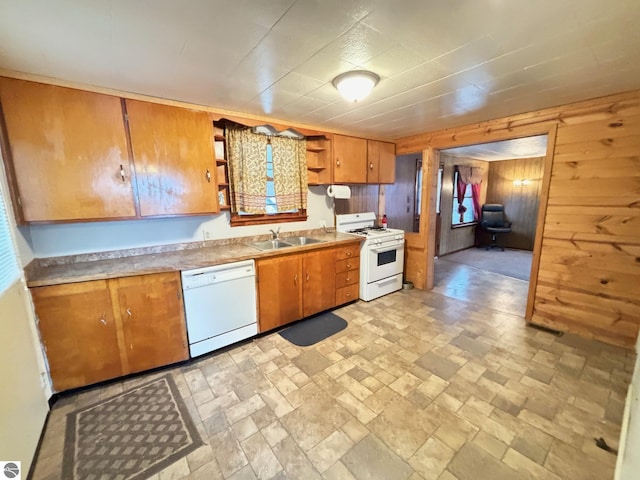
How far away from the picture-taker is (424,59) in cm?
165

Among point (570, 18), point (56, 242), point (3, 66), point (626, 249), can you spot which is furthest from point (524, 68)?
point (56, 242)

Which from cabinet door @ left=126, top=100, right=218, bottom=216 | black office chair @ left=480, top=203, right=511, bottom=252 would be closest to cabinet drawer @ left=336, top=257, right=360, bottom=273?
cabinet door @ left=126, top=100, right=218, bottom=216

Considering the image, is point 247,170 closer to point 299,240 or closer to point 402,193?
point 299,240

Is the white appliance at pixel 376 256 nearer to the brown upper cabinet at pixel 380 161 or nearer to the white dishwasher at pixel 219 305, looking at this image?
the brown upper cabinet at pixel 380 161

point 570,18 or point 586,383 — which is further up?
point 570,18

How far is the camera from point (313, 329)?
2912 mm

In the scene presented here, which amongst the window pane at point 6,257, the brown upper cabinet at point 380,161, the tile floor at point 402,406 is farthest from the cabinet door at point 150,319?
the brown upper cabinet at point 380,161

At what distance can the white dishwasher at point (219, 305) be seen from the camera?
7.50ft

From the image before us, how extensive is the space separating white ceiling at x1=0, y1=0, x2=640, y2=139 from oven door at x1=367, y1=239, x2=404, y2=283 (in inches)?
75.4

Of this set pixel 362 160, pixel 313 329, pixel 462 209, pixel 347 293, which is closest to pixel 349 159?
pixel 362 160

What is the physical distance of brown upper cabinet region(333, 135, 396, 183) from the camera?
11.7 ft

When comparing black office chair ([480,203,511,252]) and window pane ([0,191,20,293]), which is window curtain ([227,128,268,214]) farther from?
black office chair ([480,203,511,252])

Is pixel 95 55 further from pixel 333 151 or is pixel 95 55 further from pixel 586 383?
pixel 586 383

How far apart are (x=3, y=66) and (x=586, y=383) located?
486 cm
